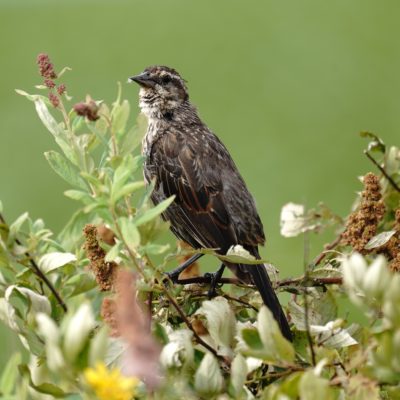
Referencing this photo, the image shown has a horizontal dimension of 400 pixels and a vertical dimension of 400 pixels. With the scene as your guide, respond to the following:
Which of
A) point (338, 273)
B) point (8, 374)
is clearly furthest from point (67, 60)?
point (8, 374)

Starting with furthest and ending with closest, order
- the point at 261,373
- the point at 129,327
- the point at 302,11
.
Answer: the point at 302,11 → the point at 261,373 → the point at 129,327

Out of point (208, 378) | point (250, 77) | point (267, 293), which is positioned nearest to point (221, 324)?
point (208, 378)

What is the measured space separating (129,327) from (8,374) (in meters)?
0.45

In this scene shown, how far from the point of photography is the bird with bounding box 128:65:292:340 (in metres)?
3.89

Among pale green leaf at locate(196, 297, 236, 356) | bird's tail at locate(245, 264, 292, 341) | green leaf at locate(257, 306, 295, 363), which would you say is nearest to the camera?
green leaf at locate(257, 306, 295, 363)

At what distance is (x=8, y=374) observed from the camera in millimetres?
1650

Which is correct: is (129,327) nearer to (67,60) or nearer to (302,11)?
(67,60)

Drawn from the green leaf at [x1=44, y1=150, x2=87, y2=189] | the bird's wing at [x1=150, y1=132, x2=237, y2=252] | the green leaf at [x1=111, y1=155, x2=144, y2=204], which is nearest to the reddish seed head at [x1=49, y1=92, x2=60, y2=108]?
the green leaf at [x1=44, y1=150, x2=87, y2=189]

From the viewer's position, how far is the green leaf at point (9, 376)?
5.35 ft

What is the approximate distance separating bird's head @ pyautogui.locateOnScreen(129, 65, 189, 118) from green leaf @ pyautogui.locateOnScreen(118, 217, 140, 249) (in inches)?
107

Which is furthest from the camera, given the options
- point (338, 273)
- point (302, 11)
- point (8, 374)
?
point (302, 11)

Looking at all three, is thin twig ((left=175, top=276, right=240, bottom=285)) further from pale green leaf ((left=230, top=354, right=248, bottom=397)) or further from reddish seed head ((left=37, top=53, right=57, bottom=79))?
pale green leaf ((left=230, top=354, right=248, bottom=397))

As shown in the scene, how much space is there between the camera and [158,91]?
462 centimetres

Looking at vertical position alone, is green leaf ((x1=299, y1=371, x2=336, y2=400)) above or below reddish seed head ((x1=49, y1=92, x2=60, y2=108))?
below
